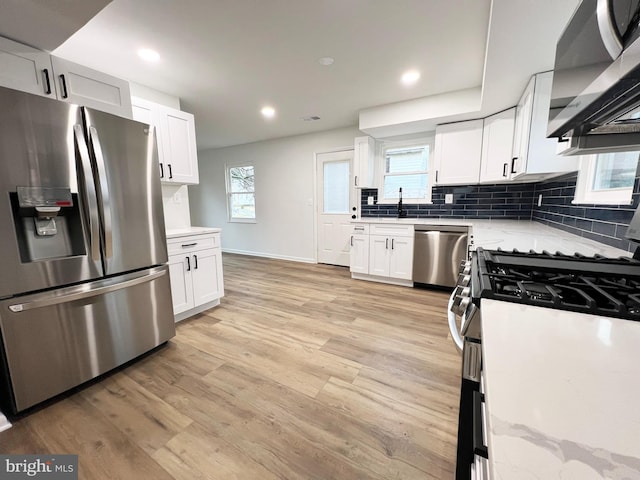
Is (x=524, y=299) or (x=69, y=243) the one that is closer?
(x=524, y=299)

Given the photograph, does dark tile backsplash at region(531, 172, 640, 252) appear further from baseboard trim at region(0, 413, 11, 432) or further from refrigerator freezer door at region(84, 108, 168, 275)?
baseboard trim at region(0, 413, 11, 432)

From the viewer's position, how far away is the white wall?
4715mm

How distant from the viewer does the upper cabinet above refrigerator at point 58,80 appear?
1.42 meters

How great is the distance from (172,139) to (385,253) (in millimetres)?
2856

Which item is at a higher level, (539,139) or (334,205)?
(539,139)

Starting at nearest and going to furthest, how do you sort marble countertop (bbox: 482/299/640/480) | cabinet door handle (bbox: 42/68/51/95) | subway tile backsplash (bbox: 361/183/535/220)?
marble countertop (bbox: 482/299/640/480) → cabinet door handle (bbox: 42/68/51/95) → subway tile backsplash (bbox: 361/183/535/220)

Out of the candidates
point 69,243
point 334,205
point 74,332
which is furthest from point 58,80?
point 334,205

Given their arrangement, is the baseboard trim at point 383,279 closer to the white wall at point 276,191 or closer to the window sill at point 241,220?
the white wall at point 276,191

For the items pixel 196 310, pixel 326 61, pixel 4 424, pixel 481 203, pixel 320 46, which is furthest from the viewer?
pixel 481 203

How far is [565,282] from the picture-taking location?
2.77 ft

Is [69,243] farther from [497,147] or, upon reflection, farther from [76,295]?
[497,147]

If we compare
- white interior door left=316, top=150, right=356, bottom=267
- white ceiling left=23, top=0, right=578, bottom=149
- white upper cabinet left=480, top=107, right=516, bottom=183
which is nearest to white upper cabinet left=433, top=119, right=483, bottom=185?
white upper cabinet left=480, top=107, right=516, bottom=183

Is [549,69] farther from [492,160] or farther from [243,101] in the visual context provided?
[243,101]

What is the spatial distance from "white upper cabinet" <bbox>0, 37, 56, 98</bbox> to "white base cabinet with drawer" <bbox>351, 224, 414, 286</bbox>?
3207 millimetres
